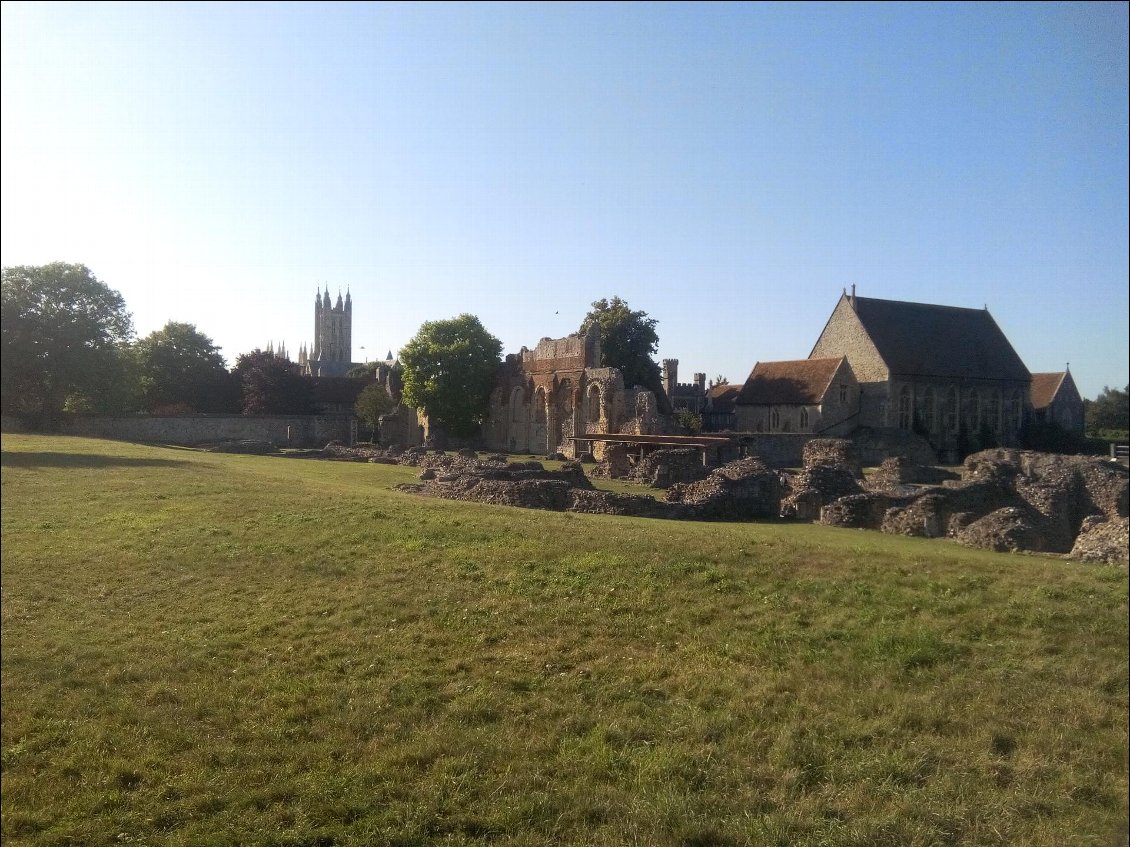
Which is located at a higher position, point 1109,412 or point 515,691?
point 1109,412

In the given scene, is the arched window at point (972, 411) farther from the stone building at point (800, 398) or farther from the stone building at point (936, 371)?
the stone building at point (800, 398)

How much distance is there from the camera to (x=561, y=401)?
152 ft

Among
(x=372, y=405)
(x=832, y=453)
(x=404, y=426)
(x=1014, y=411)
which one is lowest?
(x=832, y=453)

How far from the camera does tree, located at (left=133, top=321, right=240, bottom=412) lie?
17.9m

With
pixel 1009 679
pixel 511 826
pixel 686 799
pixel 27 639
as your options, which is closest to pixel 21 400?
pixel 27 639

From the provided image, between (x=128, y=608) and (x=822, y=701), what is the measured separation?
5896 millimetres

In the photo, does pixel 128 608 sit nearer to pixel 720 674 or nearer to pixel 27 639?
pixel 27 639

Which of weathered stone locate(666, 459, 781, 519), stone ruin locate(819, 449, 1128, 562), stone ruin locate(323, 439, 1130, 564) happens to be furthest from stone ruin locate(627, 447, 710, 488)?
stone ruin locate(819, 449, 1128, 562)

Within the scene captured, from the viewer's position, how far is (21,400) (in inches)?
183

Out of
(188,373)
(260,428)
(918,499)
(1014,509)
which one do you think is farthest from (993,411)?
(260,428)

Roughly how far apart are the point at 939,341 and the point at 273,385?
3708cm

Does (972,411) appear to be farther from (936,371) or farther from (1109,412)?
(1109,412)

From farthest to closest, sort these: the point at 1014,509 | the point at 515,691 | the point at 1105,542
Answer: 1. the point at 1014,509
2. the point at 1105,542
3. the point at 515,691

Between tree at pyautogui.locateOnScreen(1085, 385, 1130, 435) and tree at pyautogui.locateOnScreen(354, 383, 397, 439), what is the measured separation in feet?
117
